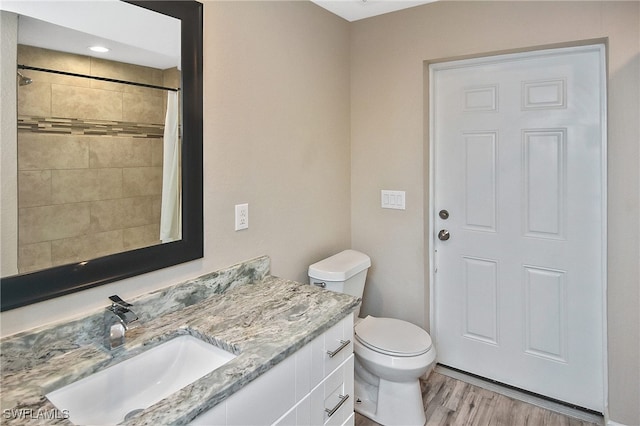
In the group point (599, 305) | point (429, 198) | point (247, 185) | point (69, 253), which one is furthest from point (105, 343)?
point (599, 305)

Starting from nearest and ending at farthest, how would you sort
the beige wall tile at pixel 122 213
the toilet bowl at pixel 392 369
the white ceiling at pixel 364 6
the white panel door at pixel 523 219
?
the beige wall tile at pixel 122 213 → the toilet bowl at pixel 392 369 → the white panel door at pixel 523 219 → the white ceiling at pixel 364 6

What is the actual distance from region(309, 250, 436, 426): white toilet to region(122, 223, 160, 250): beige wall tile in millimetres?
905

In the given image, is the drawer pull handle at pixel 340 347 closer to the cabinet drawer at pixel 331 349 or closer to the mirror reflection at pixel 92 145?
the cabinet drawer at pixel 331 349

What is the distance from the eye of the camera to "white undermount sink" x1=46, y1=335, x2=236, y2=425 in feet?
3.45

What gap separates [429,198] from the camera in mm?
2457

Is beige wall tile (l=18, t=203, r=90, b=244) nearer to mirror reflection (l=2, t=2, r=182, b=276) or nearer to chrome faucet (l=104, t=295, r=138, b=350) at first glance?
mirror reflection (l=2, t=2, r=182, b=276)

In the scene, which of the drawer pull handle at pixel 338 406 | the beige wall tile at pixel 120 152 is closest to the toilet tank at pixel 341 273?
the drawer pull handle at pixel 338 406

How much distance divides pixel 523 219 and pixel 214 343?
1.81m

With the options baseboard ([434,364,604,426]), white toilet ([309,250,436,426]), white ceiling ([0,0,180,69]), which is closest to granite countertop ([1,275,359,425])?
white toilet ([309,250,436,426])

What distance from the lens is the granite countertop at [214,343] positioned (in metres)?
0.93

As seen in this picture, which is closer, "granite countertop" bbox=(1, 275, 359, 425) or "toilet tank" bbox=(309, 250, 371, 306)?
"granite countertop" bbox=(1, 275, 359, 425)

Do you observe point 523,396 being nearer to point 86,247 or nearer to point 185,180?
point 185,180

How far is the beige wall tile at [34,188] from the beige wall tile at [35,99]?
0.17 metres

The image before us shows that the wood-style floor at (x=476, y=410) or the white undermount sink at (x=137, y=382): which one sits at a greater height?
the white undermount sink at (x=137, y=382)
